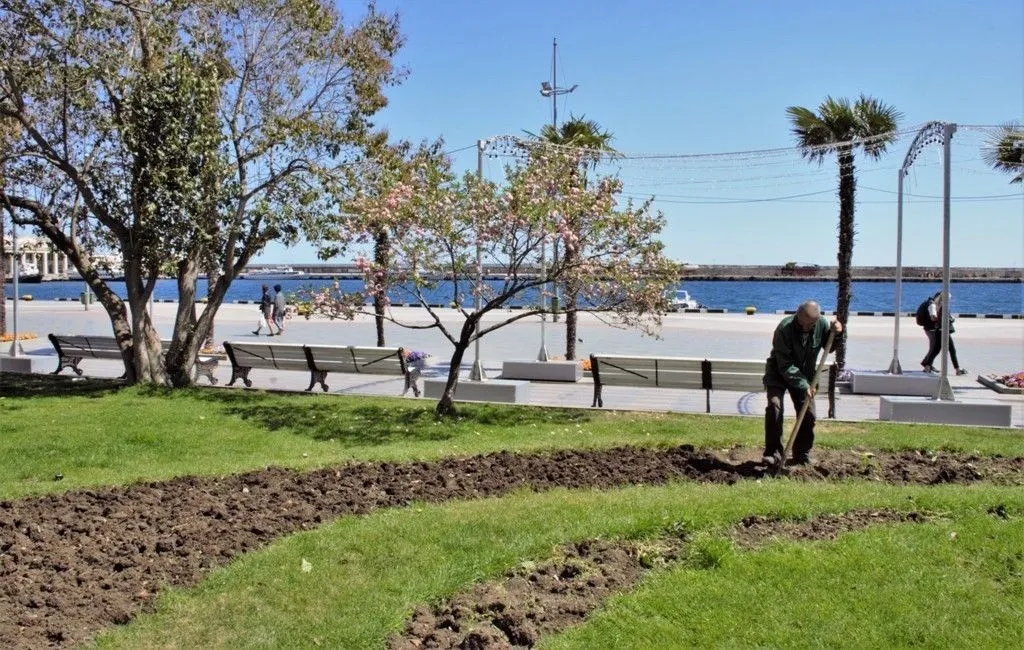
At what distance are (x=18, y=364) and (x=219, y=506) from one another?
13.2m

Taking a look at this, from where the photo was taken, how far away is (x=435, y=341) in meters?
26.3

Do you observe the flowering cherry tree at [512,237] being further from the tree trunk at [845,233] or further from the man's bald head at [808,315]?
the tree trunk at [845,233]

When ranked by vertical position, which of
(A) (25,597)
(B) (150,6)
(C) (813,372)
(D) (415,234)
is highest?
(B) (150,6)

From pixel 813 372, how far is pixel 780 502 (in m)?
2.42

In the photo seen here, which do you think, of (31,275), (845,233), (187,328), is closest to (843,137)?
(845,233)

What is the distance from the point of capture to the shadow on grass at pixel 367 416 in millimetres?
10305

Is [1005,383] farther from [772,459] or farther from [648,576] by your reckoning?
[648,576]

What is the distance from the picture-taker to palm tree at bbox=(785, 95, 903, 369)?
17.0m

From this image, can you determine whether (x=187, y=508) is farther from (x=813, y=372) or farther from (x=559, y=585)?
(x=813, y=372)

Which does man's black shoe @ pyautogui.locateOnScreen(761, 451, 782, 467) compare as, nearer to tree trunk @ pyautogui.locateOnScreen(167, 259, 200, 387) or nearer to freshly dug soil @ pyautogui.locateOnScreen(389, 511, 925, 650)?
freshly dug soil @ pyautogui.locateOnScreen(389, 511, 925, 650)

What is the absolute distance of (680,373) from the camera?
12938 millimetres

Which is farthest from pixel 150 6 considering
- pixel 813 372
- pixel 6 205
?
pixel 813 372

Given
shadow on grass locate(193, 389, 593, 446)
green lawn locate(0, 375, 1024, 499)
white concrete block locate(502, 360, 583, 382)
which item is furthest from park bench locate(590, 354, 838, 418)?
white concrete block locate(502, 360, 583, 382)

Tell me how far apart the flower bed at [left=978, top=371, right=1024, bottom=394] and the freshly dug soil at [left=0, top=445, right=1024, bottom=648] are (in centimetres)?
790
